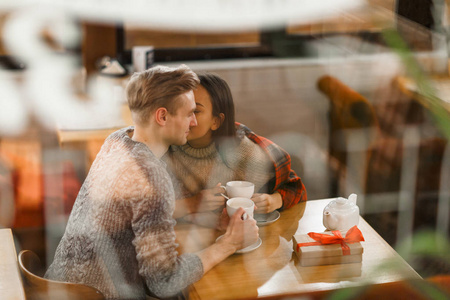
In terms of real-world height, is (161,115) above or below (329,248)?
above

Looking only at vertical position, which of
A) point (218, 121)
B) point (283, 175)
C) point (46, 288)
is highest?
point (218, 121)

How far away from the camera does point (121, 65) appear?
4.21 feet

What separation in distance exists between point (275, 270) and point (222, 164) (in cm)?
24

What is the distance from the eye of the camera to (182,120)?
0.77 meters

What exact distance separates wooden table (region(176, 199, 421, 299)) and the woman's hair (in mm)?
172

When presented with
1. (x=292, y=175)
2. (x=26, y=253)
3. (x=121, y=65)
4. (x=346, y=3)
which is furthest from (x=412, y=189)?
(x=121, y=65)

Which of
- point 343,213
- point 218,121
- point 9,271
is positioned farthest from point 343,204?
point 9,271

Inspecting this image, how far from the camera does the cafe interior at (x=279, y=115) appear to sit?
637 millimetres

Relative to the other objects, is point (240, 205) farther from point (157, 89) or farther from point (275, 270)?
point (157, 89)

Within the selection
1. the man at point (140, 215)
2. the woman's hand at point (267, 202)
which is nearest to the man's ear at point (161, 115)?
the man at point (140, 215)

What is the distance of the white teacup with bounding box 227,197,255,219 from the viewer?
81 centimetres

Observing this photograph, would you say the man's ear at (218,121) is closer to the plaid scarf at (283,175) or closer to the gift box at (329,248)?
the plaid scarf at (283,175)

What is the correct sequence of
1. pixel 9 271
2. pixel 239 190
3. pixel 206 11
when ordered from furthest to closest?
pixel 239 190 < pixel 9 271 < pixel 206 11

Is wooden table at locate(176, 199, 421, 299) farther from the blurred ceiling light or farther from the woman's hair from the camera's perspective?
the blurred ceiling light
